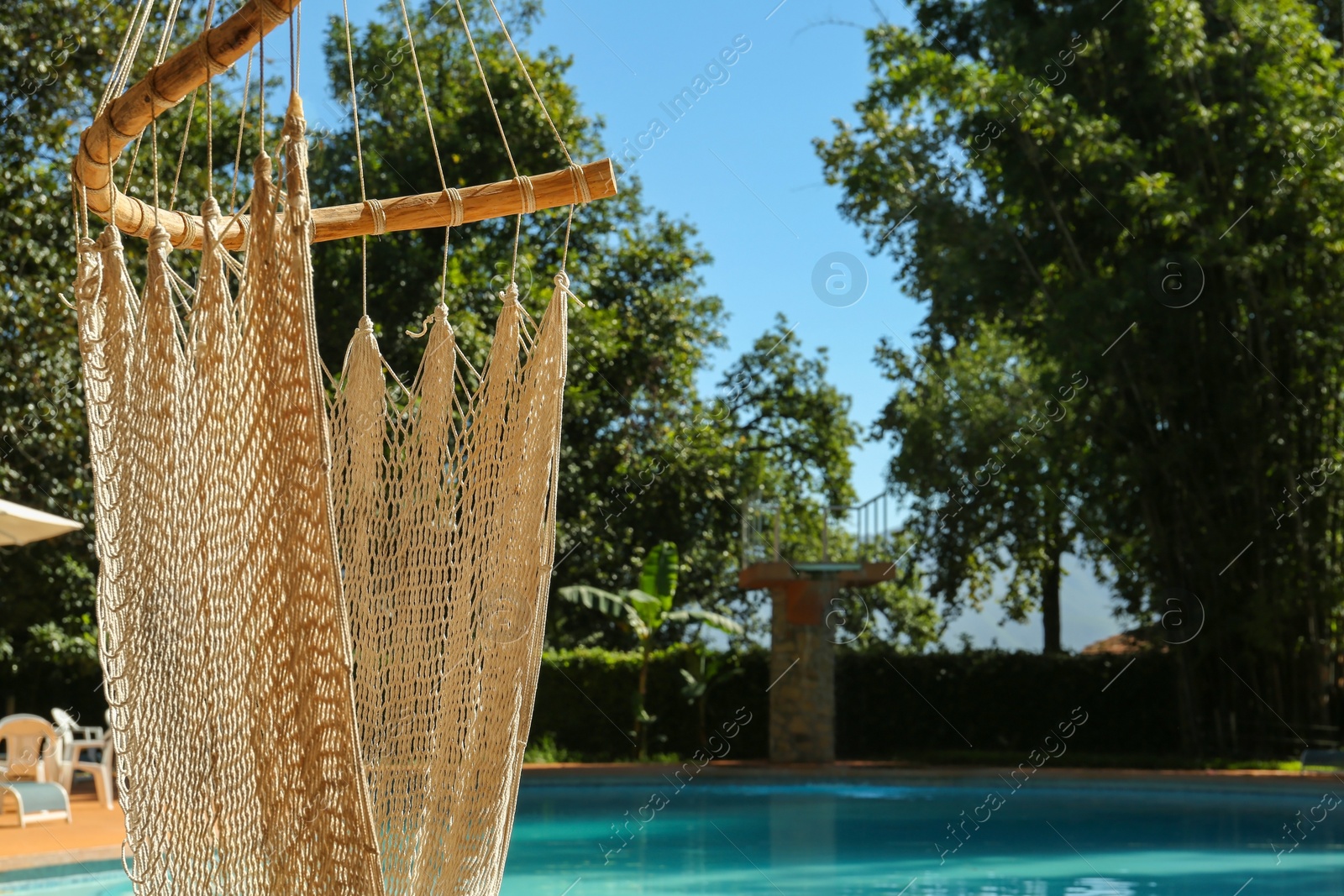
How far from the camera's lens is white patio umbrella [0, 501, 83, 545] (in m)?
5.18

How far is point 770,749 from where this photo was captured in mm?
9703

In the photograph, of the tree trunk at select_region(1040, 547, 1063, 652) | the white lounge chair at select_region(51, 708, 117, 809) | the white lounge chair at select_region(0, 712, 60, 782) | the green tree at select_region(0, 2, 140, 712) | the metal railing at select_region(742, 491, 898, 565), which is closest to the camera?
the white lounge chair at select_region(0, 712, 60, 782)

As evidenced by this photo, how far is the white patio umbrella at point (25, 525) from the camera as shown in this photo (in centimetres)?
518

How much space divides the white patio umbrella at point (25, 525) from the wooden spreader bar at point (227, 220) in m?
3.39

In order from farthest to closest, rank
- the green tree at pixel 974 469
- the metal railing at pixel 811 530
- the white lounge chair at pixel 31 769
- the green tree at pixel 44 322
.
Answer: the green tree at pixel 974 469 → the metal railing at pixel 811 530 → the green tree at pixel 44 322 → the white lounge chair at pixel 31 769

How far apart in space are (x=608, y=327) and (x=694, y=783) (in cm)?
441

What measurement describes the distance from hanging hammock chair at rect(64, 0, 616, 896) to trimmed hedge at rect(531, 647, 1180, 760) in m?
7.65

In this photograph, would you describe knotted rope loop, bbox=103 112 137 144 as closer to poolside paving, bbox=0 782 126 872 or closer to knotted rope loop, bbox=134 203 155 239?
knotted rope loop, bbox=134 203 155 239

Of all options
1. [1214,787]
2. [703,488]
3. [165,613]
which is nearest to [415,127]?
[703,488]

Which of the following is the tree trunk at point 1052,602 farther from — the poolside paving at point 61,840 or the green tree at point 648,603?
the poolside paving at point 61,840

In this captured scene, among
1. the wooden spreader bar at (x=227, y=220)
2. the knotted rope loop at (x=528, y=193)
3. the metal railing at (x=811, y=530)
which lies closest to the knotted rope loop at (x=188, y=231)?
the wooden spreader bar at (x=227, y=220)

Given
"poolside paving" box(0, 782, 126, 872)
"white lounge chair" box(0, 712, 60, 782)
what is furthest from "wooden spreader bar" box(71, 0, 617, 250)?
"white lounge chair" box(0, 712, 60, 782)

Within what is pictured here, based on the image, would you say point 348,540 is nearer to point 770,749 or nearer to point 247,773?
point 247,773

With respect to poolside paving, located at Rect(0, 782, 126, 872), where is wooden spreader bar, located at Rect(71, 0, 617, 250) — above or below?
above
